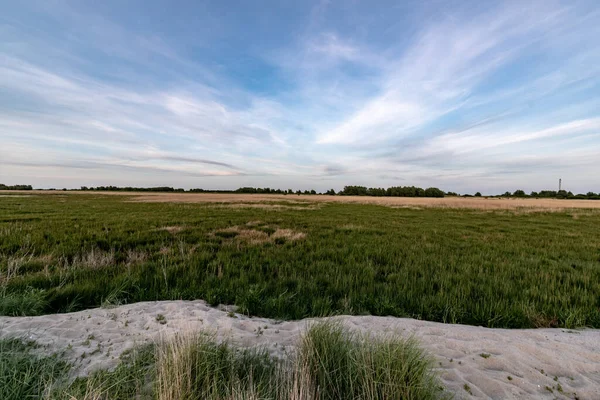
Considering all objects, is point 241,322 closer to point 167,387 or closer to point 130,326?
point 130,326

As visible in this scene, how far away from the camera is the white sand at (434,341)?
3.04 m

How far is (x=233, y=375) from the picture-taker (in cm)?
276

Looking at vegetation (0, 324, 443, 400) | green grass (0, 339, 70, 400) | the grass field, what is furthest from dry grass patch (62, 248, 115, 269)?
vegetation (0, 324, 443, 400)

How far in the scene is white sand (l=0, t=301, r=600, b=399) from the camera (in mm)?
3045

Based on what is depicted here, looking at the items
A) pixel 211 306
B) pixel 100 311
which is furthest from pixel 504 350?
pixel 100 311

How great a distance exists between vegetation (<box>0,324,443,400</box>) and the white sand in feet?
1.33

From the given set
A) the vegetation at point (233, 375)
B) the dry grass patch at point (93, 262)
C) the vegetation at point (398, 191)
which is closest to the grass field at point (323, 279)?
the dry grass patch at point (93, 262)

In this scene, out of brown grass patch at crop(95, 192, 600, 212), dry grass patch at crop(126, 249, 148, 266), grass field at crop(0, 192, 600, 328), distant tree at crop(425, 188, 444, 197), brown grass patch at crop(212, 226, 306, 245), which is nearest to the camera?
grass field at crop(0, 192, 600, 328)

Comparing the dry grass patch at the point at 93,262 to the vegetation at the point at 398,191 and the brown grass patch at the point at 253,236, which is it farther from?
the vegetation at the point at 398,191

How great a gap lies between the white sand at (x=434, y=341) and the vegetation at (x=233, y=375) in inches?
16.0

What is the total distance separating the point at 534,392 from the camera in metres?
2.90

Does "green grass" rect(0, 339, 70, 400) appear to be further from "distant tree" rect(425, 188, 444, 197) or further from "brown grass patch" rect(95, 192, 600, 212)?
"distant tree" rect(425, 188, 444, 197)

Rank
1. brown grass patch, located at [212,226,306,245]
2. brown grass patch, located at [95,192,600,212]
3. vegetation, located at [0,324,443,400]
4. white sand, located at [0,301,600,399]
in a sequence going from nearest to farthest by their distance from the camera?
vegetation, located at [0,324,443,400], white sand, located at [0,301,600,399], brown grass patch, located at [212,226,306,245], brown grass patch, located at [95,192,600,212]

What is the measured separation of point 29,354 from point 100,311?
68.9 inches
